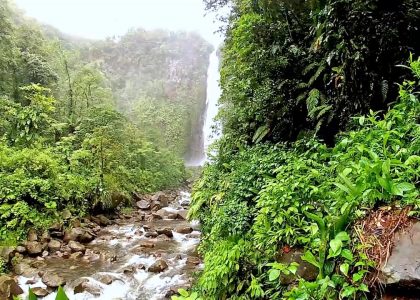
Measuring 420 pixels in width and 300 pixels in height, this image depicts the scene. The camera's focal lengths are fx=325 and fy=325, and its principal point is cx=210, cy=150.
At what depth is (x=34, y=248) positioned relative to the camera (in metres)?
7.99

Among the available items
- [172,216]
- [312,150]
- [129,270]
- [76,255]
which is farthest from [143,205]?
[312,150]

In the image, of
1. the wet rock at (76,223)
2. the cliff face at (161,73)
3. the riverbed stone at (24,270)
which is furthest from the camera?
the cliff face at (161,73)

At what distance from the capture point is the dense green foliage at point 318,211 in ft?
9.01

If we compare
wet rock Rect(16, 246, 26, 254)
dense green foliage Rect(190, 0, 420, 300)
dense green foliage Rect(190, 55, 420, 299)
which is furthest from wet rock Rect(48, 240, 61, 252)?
dense green foliage Rect(190, 55, 420, 299)

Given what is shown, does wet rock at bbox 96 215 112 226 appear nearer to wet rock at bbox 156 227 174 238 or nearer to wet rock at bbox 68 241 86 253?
wet rock at bbox 156 227 174 238

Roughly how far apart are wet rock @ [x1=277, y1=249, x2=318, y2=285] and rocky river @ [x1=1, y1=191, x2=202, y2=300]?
10.9ft

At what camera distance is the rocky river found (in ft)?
21.0

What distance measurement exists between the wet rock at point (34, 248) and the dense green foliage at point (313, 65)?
5.18 metres

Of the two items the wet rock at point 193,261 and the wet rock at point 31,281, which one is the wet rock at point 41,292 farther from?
the wet rock at point 193,261

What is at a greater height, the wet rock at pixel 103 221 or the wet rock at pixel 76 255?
the wet rock at pixel 76 255

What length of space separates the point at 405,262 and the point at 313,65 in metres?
4.64

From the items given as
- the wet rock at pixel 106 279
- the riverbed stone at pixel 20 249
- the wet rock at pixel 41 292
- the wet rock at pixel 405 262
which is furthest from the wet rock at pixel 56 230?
the wet rock at pixel 405 262

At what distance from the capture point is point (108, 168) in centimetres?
1323

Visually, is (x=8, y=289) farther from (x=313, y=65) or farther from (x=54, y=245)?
(x=313, y=65)
